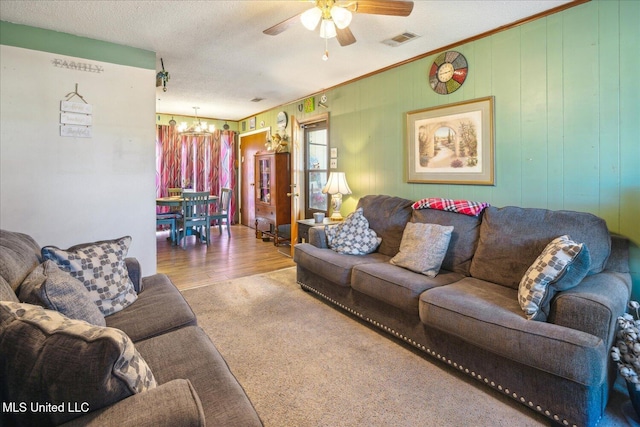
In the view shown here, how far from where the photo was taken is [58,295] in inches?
52.2

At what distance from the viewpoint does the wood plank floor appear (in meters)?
4.03

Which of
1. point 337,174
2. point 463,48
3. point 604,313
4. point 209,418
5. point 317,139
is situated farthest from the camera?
point 317,139

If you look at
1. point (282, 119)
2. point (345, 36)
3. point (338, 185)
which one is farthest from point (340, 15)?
point (282, 119)

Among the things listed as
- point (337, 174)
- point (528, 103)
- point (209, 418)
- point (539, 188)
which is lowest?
point (209, 418)

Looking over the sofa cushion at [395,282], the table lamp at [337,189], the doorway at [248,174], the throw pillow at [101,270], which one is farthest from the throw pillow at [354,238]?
the doorway at [248,174]

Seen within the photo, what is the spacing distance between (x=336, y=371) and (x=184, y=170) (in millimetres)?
6396

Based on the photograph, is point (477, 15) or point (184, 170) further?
point (184, 170)

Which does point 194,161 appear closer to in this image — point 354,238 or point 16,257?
point 354,238

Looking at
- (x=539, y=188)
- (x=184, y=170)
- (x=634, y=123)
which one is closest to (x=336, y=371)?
(x=539, y=188)

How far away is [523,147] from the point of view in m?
2.71

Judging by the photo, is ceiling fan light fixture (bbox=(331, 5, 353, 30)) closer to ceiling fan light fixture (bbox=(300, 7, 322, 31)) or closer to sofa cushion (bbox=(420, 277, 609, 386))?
ceiling fan light fixture (bbox=(300, 7, 322, 31))

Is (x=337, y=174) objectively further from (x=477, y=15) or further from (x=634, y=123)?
(x=634, y=123)

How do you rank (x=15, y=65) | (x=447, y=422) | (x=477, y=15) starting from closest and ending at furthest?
(x=447, y=422)
(x=477, y=15)
(x=15, y=65)

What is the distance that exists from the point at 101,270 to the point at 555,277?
245 cm
